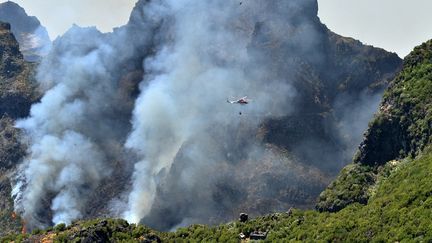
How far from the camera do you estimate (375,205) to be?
148375 millimetres

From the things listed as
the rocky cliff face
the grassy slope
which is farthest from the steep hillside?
the rocky cliff face

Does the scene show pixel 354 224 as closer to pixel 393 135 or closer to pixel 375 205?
pixel 375 205

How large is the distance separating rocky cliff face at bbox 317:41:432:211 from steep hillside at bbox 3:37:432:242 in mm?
224

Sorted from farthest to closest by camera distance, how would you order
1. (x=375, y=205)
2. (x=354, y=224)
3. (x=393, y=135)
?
(x=393, y=135) < (x=375, y=205) < (x=354, y=224)

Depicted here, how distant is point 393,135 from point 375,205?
37183 millimetres

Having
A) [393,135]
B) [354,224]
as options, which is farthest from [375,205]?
[393,135]

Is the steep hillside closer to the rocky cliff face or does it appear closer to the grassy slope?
the grassy slope

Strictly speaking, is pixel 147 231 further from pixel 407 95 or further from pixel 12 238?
pixel 407 95

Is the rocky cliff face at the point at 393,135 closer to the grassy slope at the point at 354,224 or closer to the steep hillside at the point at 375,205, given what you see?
the steep hillside at the point at 375,205

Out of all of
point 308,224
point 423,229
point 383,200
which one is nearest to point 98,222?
point 308,224

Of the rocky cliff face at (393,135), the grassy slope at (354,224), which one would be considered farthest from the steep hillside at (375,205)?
the rocky cliff face at (393,135)

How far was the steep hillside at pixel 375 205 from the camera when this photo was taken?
138m

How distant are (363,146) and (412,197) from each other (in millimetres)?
45681

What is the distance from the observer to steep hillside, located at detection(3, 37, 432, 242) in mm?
137500
